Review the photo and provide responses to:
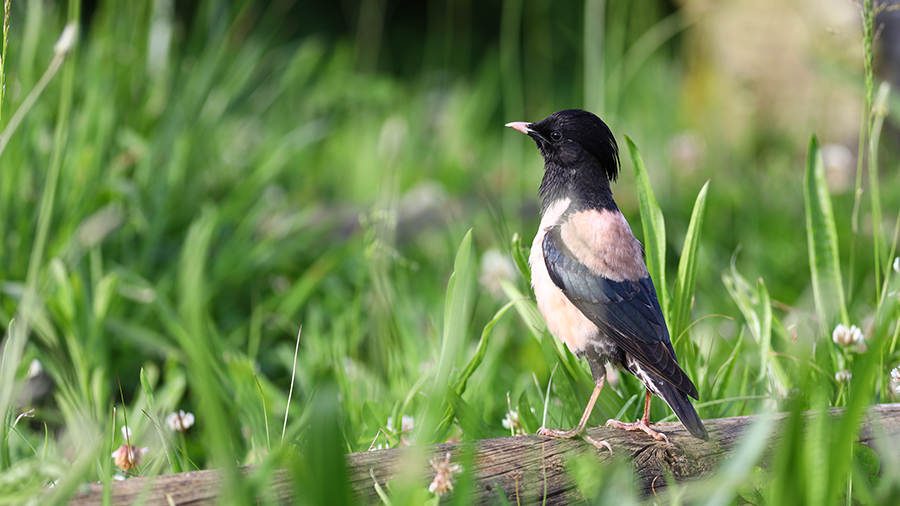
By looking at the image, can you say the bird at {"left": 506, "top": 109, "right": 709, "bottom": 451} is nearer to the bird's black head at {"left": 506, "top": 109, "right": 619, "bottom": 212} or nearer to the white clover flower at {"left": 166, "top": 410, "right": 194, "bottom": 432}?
the bird's black head at {"left": 506, "top": 109, "right": 619, "bottom": 212}

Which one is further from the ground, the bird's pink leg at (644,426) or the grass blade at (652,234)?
the grass blade at (652,234)

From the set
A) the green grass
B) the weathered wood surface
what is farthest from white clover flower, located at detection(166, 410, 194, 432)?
the weathered wood surface

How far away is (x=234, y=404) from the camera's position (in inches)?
72.9

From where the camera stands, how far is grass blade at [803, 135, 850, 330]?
185 cm

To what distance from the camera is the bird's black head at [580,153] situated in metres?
1.56

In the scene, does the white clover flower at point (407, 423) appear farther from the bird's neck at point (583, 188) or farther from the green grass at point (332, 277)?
the bird's neck at point (583, 188)

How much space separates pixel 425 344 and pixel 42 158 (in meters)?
1.69

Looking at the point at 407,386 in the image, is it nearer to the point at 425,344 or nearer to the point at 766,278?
the point at 425,344

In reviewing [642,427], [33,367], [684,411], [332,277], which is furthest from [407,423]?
[332,277]

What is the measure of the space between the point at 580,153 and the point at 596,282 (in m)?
0.34

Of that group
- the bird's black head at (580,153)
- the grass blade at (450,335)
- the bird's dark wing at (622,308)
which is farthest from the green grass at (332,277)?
the bird's dark wing at (622,308)

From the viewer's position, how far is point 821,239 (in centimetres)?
188

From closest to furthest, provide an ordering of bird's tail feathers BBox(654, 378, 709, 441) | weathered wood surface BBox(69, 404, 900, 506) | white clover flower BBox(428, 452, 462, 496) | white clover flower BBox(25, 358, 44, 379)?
weathered wood surface BBox(69, 404, 900, 506)
white clover flower BBox(428, 452, 462, 496)
bird's tail feathers BBox(654, 378, 709, 441)
white clover flower BBox(25, 358, 44, 379)

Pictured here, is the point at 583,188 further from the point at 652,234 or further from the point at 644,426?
the point at 644,426
